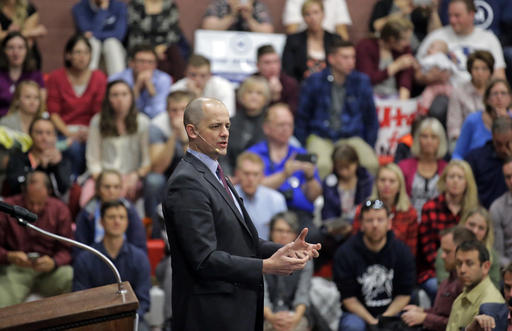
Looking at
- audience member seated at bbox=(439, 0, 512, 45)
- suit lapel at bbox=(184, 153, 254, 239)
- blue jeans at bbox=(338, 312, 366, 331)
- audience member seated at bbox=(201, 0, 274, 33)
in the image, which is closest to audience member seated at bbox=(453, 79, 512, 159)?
blue jeans at bbox=(338, 312, 366, 331)

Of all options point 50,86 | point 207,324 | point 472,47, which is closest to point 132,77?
point 50,86

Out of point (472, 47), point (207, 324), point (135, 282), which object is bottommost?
point (135, 282)

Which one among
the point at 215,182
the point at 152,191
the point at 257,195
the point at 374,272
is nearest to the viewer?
the point at 215,182

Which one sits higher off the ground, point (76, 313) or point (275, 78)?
point (275, 78)

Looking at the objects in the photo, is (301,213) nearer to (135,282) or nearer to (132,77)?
(135,282)

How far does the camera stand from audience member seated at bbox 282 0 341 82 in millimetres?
7711

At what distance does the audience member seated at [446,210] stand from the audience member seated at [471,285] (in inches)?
42.3

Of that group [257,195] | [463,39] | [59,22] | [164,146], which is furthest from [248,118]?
[59,22]

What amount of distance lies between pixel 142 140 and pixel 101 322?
145 inches

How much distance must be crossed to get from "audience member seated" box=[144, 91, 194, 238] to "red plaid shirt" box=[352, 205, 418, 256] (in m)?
1.57

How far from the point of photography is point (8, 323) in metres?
2.87

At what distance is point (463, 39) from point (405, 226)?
2.54 meters

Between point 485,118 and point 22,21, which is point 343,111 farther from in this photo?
point 22,21

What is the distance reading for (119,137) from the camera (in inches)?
260
